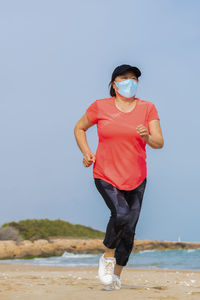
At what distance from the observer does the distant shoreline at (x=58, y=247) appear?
2738 centimetres

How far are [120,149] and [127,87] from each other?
78 cm

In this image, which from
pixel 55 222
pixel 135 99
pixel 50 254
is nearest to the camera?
pixel 135 99

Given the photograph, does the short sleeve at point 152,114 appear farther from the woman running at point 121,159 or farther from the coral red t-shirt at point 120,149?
the coral red t-shirt at point 120,149

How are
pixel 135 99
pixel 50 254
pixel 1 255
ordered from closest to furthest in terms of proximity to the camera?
pixel 135 99 < pixel 1 255 < pixel 50 254

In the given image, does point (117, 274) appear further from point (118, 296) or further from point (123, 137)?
point (123, 137)

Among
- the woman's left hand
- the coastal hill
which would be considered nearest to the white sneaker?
the woman's left hand

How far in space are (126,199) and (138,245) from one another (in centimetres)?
3484

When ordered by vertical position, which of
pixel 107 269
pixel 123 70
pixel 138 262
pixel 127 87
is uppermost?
pixel 123 70

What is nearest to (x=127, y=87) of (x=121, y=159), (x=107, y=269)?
(x=121, y=159)

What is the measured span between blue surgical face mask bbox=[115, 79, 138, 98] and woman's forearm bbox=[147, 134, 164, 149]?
1.97 feet

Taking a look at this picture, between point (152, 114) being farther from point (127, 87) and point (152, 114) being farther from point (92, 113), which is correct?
point (92, 113)

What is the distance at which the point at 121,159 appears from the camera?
17.8ft

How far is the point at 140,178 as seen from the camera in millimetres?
5520

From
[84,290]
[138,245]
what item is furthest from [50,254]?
[84,290]
